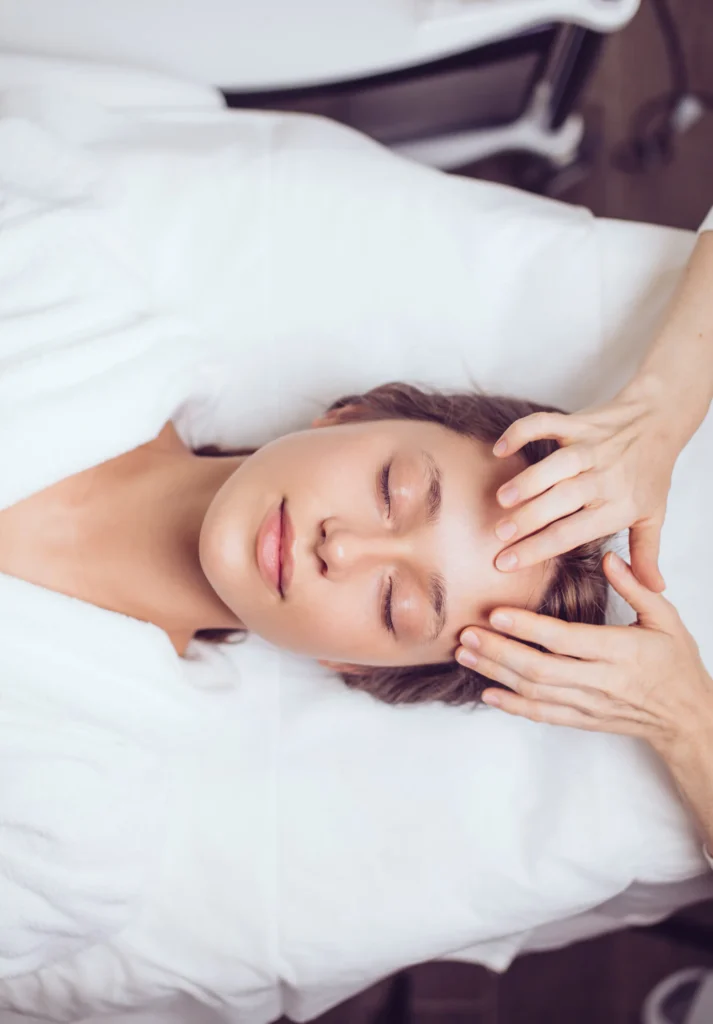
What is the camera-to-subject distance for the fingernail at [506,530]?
832 mm

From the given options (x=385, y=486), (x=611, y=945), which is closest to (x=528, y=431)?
(x=385, y=486)

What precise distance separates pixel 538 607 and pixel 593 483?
0.53 ft

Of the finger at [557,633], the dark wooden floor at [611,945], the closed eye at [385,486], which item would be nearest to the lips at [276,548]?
the closed eye at [385,486]

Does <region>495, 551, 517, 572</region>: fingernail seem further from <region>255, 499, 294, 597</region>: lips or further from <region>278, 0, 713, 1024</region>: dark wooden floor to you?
<region>278, 0, 713, 1024</region>: dark wooden floor

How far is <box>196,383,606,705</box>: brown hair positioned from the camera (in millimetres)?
952

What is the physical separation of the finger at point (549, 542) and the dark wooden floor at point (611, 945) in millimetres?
923

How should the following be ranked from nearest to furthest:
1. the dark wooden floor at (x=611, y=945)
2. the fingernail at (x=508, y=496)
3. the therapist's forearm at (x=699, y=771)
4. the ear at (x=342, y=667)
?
the fingernail at (x=508, y=496)
the therapist's forearm at (x=699, y=771)
the ear at (x=342, y=667)
the dark wooden floor at (x=611, y=945)

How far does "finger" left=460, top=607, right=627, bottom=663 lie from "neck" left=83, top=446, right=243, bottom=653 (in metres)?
0.39

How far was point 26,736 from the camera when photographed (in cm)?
94

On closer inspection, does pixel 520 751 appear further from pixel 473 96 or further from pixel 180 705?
pixel 473 96

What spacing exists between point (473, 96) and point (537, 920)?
1265 mm

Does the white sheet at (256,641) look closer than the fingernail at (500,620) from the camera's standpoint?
No

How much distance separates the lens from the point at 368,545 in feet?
2.85

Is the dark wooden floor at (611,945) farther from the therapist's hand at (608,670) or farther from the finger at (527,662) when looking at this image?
the finger at (527,662)
